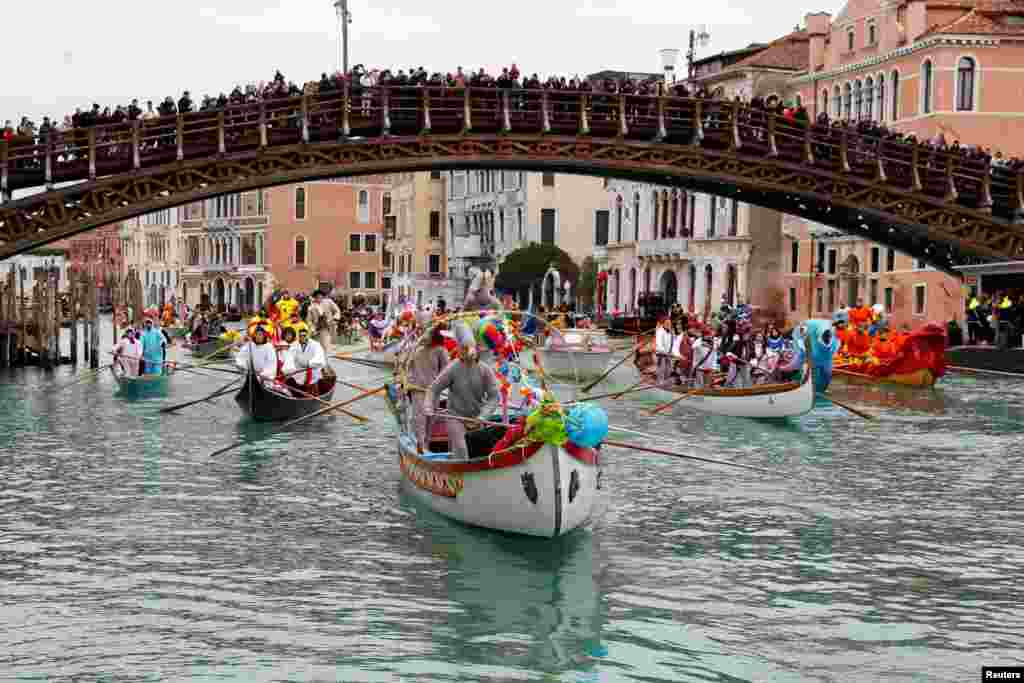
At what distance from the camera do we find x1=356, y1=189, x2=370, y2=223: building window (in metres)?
94.0

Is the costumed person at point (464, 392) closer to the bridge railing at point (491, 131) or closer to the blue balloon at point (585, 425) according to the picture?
the blue balloon at point (585, 425)

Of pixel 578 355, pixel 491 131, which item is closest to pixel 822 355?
pixel 578 355

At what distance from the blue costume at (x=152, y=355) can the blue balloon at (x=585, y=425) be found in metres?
17.2

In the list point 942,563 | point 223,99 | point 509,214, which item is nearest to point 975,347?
point 223,99

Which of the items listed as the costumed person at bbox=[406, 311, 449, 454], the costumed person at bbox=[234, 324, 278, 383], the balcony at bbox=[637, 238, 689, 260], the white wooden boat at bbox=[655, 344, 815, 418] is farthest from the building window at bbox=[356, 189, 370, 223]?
the costumed person at bbox=[406, 311, 449, 454]

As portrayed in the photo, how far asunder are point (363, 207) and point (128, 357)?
65.8 meters

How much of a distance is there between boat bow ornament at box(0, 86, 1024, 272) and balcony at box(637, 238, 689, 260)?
87.6ft

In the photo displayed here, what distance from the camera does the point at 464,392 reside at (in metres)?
14.4

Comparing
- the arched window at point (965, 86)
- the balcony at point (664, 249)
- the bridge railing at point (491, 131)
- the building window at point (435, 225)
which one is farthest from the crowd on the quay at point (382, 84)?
the building window at point (435, 225)

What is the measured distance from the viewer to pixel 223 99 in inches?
1180

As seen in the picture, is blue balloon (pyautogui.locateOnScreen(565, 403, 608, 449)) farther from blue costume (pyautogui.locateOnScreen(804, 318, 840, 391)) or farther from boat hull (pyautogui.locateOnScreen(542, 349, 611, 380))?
boat hull (pyautogui.locateOnScreen(542, 349, 611, 380))

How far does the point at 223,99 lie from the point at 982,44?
84.5 ft

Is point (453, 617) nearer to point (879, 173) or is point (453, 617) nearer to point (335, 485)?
point (335, 485)

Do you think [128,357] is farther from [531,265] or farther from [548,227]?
[548,227]
